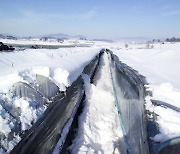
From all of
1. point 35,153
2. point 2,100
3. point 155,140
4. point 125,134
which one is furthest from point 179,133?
point 2,100

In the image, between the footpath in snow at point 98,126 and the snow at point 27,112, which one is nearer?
the footpath in snow at point 98,126

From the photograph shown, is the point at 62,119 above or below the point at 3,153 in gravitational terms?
above

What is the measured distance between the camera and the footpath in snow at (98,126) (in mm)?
4887

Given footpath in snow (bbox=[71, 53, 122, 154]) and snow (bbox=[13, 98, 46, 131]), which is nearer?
footpath in snow (bbox=[71, 53, 122, 154])

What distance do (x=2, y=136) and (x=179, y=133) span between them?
12.4 feet

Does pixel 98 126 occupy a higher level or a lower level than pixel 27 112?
lower

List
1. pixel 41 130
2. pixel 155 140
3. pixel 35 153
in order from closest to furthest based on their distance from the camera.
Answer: pixel 35 153 < pixel 41 130 < pixel 155 140

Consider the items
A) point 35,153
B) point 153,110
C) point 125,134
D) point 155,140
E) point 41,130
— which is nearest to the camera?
point 35,153

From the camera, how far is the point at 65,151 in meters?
4.07

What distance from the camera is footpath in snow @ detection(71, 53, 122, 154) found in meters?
4.89

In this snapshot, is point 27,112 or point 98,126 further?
point 27,112

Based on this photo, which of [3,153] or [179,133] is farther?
[179,133]

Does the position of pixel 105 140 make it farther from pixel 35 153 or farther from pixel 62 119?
pixel 35 153

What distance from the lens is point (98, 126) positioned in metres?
5.99
